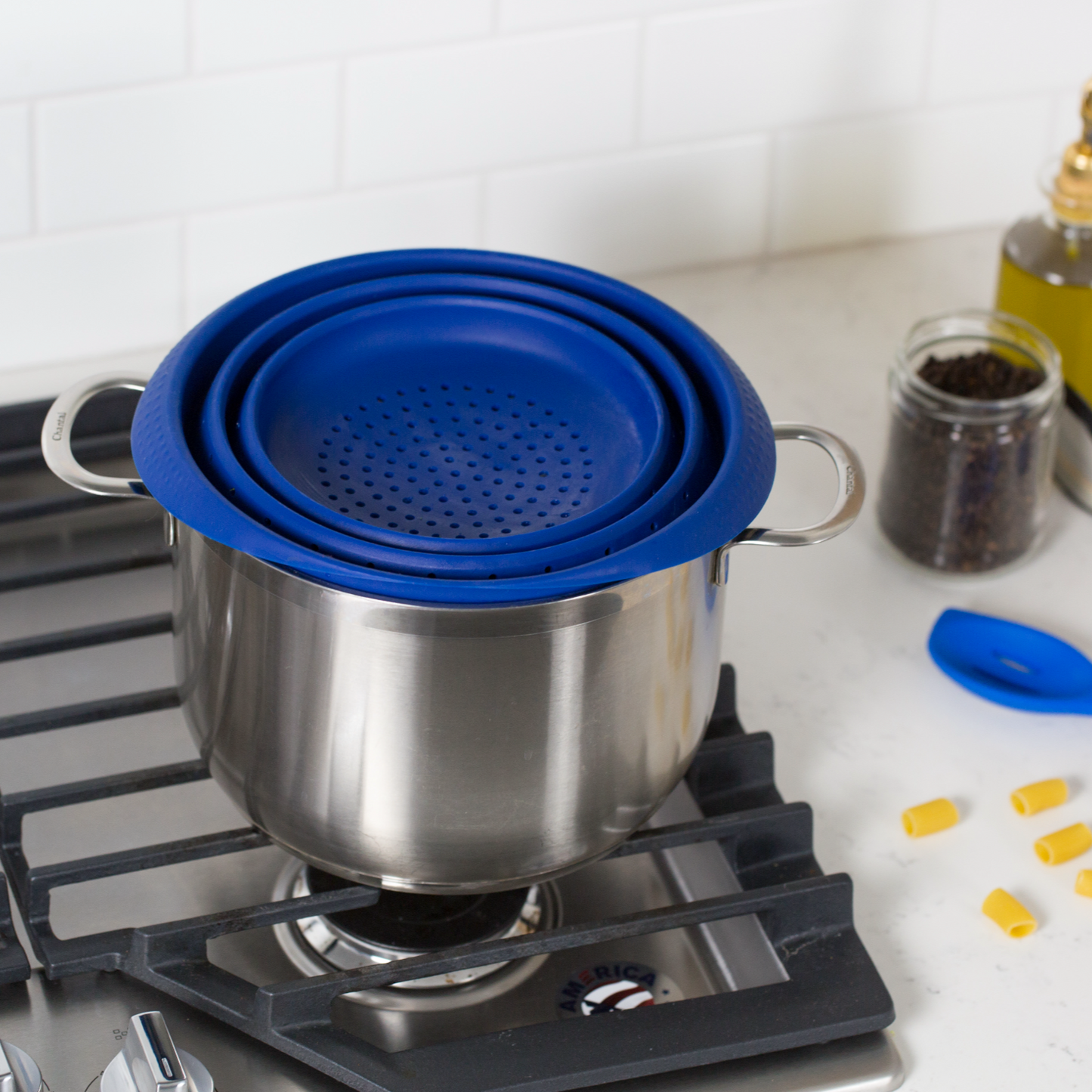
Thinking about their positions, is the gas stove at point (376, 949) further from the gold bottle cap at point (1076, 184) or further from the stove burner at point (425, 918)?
the gold bottle cap at point (1076, 184)

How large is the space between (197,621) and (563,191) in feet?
1.97

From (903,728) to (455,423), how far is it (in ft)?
1.15

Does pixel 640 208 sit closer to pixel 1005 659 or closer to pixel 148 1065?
pixel 1005 659

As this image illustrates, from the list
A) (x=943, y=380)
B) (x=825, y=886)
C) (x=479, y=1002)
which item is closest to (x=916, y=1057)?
(x=825, y=886)

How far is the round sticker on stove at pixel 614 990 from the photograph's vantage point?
69cm

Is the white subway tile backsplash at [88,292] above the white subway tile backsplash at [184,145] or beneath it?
beneath

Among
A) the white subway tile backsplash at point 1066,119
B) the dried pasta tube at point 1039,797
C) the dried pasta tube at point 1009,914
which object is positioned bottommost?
the dried pasta tube at point 1009,914

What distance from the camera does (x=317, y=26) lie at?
1000mm

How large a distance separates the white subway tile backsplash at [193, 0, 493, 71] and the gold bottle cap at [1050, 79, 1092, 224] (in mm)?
396

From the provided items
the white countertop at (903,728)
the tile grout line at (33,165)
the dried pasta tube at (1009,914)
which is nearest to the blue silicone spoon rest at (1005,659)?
the white countertop at (903,728)

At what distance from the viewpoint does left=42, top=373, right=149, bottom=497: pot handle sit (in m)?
0.63

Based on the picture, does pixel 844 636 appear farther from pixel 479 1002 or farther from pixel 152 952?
pixel 152 952

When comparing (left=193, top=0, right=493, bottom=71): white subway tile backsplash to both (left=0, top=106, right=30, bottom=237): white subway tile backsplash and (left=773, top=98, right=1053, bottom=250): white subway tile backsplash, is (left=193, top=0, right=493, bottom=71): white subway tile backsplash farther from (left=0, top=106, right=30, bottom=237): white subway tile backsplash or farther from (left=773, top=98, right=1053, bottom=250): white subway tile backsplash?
(left=773, top=98, right=1053, bottom=250): white subway tile backsplash

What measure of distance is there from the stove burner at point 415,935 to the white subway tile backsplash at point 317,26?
21.8 inches
